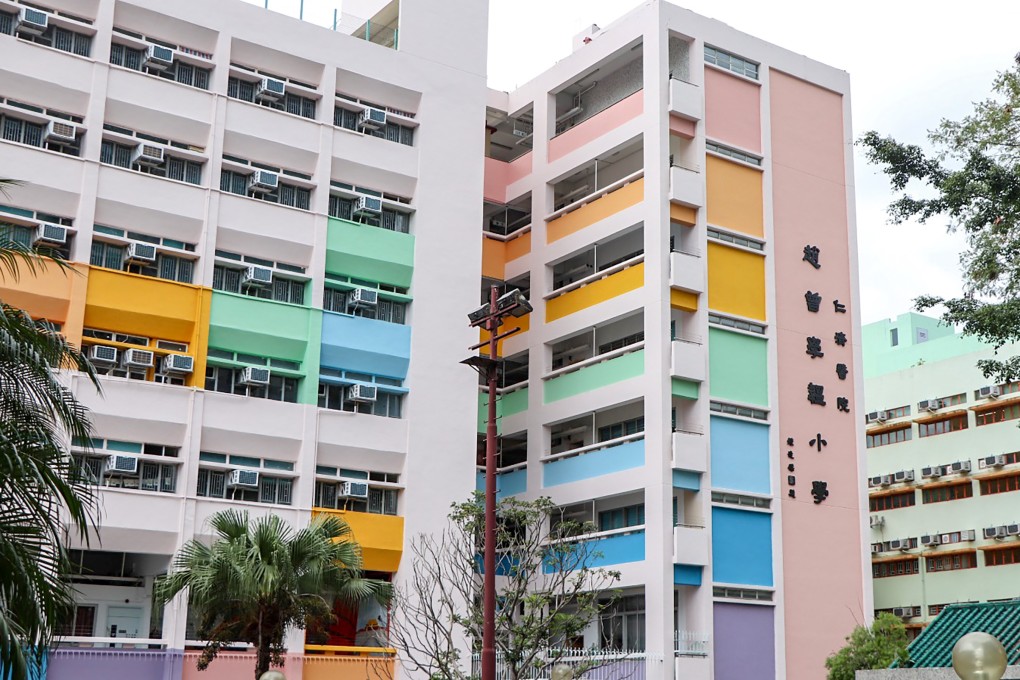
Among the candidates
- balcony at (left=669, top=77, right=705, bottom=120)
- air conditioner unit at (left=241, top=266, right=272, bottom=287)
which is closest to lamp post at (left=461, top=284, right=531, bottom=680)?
air conditioner unit at (left=241, top=266, right=272, bottom=287)

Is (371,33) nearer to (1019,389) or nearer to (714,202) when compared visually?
(714,202)

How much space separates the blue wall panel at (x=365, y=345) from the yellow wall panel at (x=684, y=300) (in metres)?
8.78

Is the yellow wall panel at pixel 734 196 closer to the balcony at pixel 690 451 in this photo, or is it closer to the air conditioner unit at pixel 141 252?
the balcony at pixel 690 451

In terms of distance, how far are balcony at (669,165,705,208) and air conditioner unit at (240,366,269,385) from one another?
47.8 ft

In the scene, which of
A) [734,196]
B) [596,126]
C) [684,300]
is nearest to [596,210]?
[596,126]

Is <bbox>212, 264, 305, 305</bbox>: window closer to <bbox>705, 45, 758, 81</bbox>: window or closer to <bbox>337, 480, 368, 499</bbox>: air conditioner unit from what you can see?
<bbox>337, 480, 368, 499</bbox>: air conditioner unit

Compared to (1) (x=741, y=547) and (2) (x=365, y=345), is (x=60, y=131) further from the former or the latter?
(1) (x=741, y=547)

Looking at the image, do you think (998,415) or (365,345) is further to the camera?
(998,415)

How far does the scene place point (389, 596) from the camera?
3350 centimetres

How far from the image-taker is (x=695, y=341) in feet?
142

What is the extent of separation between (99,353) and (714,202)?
2087cm

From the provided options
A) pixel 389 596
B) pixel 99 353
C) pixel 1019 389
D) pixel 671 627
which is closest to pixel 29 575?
pixel 389 596

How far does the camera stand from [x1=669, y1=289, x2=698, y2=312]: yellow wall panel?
43.1 m

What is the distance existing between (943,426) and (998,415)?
2.94 meters
